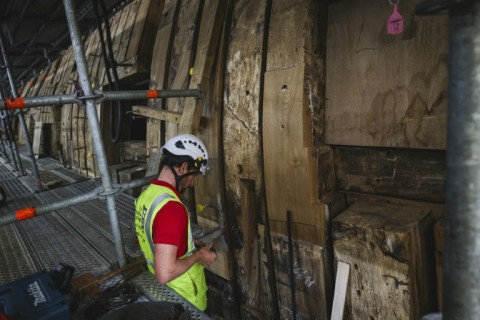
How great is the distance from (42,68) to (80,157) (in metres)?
7.80

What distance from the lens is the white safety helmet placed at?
88.7 inches

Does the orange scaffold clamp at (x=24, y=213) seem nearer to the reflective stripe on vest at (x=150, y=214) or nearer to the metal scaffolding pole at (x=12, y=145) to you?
the reflective stripe on vest at (x=150, y=214)

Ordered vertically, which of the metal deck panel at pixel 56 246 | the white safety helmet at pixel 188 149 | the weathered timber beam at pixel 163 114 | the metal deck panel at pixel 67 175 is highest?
the weathered timber beam at pixel 163 114

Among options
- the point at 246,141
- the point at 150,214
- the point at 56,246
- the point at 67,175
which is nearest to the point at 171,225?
the point at 150,214

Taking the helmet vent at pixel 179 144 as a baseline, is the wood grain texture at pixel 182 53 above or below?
above

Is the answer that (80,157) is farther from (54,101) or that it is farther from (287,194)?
(287,194)

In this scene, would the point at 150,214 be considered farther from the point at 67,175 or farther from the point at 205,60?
the point at 67,175

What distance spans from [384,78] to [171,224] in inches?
72.8

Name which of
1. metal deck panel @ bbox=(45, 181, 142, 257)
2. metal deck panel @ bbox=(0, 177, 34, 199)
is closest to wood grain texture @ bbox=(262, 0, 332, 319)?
metal deck panel @ bbox=(45, 181, 142, 257)

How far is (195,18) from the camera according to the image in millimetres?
3389

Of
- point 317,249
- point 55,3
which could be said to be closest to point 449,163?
point 317,249

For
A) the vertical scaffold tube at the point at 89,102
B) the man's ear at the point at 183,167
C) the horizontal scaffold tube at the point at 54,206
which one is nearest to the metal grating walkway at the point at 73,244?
the vertical scaffold tube at the point at 89,102

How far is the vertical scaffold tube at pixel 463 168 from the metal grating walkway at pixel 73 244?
1434 mm

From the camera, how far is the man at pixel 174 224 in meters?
1.86
